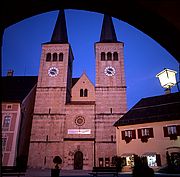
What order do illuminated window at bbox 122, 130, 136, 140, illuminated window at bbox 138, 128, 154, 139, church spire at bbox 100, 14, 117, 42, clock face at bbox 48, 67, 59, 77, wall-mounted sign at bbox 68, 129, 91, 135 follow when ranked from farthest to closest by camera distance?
church spire at bbox 100, 14, 117, 42 → clock face at bbox 48, 67, 59, 77 → wall-mounted sign at bbox 68, 129, 91, 135 → illuminated window at bbox 122, 130, 136, 140 → illuminated window at bbox 138, 128, 154, 139

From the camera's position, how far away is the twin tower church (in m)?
30.5

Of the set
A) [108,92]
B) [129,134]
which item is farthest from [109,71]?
[129,134]

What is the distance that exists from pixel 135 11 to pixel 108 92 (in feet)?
104

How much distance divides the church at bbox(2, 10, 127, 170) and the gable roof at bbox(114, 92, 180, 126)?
5.24m

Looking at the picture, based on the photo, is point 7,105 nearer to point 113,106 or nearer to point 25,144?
point 25,144

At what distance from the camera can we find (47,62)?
37156mm

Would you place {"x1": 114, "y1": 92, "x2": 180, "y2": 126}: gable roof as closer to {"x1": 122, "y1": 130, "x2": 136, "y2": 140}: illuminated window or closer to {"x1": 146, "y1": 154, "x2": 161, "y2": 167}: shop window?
{"x1": 122, "y1": 130, "x2": 136, "y2": 140}: illuminated window

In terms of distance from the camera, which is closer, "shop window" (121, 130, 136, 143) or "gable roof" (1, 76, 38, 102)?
"shop window" (121, 130, 136, 143)

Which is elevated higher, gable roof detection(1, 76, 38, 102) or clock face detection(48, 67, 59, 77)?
clock face detection(48, 67, 59, 77)

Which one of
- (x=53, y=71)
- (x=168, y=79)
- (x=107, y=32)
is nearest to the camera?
(x=168, y=79)

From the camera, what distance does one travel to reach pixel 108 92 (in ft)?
112

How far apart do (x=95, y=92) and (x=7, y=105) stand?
14145 millimetres

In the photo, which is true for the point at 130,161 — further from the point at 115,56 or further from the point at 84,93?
the point at 115,56

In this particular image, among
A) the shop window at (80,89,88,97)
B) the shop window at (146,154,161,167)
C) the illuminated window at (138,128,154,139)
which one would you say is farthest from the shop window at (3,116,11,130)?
the shop window at (146,154,161,167)
